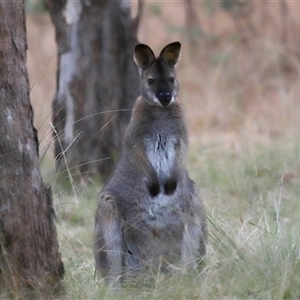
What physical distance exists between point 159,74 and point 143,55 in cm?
20

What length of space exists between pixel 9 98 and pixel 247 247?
1569mm

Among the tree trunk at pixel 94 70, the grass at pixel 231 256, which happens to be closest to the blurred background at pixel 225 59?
the tree trunk at pixel 94 70

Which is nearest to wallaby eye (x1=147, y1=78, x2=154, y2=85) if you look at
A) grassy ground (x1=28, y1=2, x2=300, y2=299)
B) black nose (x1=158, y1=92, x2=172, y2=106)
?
black nose (x1=158, y1=92, x2=172, y2=106)

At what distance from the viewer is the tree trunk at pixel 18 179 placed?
4.18 m

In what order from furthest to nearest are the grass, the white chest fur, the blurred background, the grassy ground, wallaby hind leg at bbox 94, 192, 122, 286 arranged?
1. the blurred background
2. the white chest fur
3. wallaby hind leg at bbox 94, 192, 122, 286
4. the grassy ground
5. the grass

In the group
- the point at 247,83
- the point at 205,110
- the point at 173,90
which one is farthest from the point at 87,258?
the point at 247,83

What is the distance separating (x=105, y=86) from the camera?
28.3 feet

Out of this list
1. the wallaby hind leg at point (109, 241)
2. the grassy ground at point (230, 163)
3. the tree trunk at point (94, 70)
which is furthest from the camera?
the tree trunk at point (94, 70)

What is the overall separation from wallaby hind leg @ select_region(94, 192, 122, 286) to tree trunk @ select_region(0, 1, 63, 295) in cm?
74

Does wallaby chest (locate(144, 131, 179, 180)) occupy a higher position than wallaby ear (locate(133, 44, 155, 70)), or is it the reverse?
wallaby ear (locate(133, 44, 155, 70))

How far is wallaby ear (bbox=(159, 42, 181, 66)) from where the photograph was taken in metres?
5.34

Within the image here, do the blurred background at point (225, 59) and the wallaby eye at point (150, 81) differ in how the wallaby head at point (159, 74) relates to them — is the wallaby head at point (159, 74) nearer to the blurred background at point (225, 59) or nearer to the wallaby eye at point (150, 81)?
the wallaby eye at point (150, 81)

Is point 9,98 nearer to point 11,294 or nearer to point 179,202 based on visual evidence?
point 11,294

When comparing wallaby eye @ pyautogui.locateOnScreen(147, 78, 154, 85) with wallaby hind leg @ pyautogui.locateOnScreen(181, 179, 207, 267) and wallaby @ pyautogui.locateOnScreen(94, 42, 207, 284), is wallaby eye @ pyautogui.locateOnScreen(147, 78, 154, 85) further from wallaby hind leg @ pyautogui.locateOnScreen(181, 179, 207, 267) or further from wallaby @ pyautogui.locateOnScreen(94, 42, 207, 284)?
wallaby hind leg @ pyautogui.locateOnScreen(181, 179, 207, 267)
